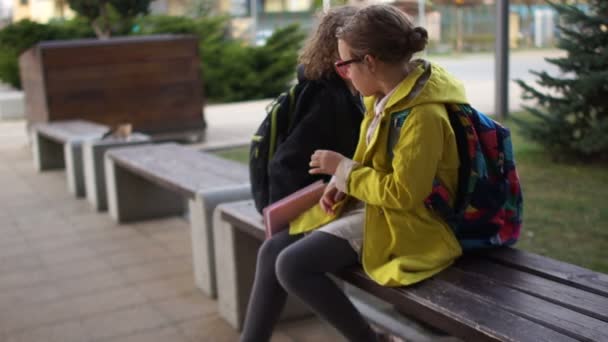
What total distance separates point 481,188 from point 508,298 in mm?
406

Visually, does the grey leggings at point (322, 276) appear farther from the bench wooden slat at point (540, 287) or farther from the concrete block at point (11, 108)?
the concrete block at point (11, 108)

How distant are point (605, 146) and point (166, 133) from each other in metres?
5.55

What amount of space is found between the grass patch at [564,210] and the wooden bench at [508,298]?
169 centimetres

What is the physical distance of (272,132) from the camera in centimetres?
321

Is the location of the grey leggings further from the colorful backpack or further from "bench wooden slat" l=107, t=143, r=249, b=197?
"bench wooden slat" l=107, t=143, r=249, b=197

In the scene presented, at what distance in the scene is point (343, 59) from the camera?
2666 mm

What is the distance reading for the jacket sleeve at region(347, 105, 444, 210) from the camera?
248cm

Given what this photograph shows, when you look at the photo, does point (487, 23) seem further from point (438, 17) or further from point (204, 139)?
point (204, 139)

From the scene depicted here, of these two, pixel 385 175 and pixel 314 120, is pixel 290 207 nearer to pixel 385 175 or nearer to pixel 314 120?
pixel 314 120

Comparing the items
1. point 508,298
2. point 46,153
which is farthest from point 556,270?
point 46,153

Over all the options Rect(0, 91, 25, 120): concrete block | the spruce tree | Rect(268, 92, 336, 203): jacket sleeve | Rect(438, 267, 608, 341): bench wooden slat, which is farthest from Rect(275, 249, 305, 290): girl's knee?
Rect(0, 91, 25, 120): concrete block

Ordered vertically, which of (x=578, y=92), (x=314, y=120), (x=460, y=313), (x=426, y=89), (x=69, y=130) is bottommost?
(x=69, y=130)

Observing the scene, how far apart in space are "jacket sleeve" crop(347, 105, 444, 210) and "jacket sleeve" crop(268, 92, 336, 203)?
63cm

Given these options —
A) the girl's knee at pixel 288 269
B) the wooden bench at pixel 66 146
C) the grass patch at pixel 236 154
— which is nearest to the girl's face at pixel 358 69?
the girl's knee at pixel 288 269
